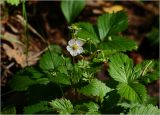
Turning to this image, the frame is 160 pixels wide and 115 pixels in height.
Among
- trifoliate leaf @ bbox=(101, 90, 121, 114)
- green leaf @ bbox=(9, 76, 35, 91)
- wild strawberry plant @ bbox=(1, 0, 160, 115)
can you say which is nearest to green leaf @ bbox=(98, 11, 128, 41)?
wild strawberry plant @ bbox=(1, 0, 160, 115)

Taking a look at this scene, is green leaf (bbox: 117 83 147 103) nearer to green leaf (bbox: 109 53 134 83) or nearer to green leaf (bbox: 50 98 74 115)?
green leaf (bbox: 109 53 134 83)

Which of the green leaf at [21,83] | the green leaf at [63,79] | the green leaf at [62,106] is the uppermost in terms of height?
the green leaf at [63,79]

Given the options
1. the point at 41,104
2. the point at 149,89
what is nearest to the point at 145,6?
the point at 149,89

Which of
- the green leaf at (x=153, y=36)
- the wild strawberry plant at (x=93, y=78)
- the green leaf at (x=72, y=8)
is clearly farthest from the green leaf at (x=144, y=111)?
the green leaf at (x=153, y=36)

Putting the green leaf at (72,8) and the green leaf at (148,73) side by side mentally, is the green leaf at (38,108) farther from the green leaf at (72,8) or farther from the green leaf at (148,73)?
the green leaf at (72,8)

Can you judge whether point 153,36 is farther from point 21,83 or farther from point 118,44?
point 21,83

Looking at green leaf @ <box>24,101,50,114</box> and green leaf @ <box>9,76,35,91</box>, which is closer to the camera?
green leaf @ <box>24,101,50,114</box>

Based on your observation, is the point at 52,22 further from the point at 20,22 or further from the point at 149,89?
the point at 149,89
